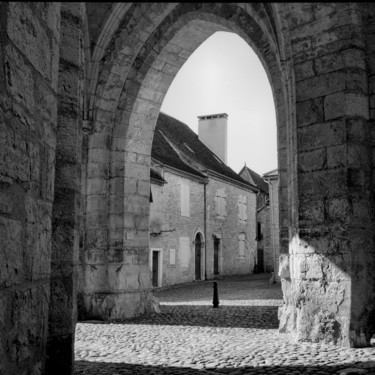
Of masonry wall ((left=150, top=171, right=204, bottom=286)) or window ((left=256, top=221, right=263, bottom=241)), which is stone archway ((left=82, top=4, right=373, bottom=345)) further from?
window ((left=256, top=221, right=263, bottom=241))

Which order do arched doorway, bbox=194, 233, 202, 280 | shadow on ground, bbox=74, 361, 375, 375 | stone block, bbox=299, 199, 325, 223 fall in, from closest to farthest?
shadow on ground, bbox=74, 361, 375, 375 → stone block, bbox=299, 199, 325, 223 → arched doorway, bbox=194, 233, 202, 280

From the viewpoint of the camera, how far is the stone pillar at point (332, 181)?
4363 mm

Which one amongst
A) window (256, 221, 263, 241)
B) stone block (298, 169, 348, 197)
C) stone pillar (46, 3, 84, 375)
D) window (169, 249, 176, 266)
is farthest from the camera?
window (256, 221, 263, 241)

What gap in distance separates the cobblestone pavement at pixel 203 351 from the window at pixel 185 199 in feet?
37.5

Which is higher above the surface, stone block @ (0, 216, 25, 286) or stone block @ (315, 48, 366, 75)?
stone block @ (315, 48, 366, 75)

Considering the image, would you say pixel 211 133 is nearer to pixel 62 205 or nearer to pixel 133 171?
pixel 133 171

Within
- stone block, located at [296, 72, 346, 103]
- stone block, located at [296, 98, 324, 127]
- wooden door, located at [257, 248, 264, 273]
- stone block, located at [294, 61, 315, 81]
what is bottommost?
wooden door, located at [257, 248, 264, 273]

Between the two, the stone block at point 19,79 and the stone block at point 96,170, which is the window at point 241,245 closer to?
the stone block at point 96,170

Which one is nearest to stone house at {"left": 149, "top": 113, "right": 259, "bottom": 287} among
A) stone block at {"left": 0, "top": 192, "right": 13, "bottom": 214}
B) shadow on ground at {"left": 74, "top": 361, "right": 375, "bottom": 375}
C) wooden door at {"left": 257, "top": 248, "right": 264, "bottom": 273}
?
wooden door at {"left": 257, "top": 248, "right": 264, "bottom": 273}

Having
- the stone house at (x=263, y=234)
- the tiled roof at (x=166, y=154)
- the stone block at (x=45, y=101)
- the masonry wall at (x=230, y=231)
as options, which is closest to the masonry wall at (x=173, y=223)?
the tiled roof at (x=166, y=154)

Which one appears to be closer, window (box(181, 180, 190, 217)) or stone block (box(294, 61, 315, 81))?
stone block (box(294, 61, 315, 81))

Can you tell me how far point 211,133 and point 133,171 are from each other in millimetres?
17531

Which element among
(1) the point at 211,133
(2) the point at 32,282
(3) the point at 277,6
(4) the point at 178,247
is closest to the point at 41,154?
(2) the point at 32,282

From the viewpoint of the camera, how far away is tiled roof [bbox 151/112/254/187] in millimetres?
18388
